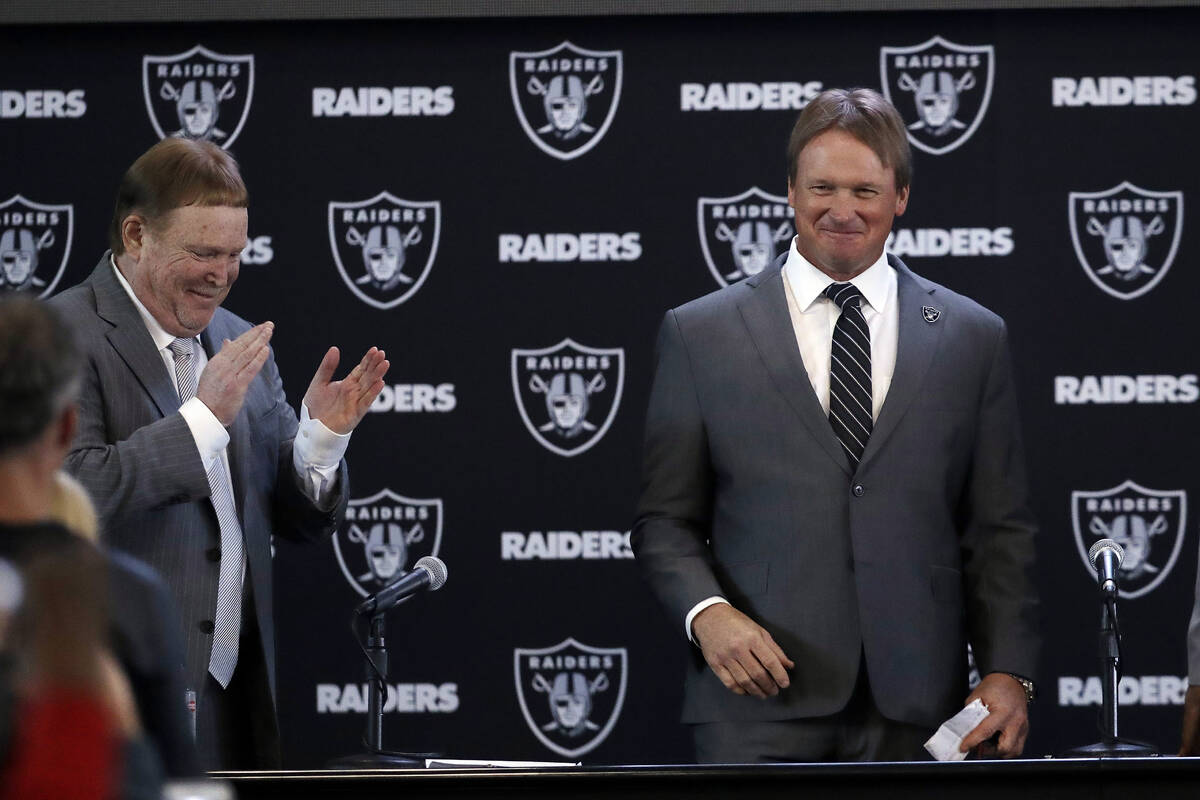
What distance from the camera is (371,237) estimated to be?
4430 mm

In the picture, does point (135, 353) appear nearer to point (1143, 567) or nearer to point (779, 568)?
point (779, 568)

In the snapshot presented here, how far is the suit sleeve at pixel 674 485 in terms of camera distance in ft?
9.14

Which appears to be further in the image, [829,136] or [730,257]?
[730,257]

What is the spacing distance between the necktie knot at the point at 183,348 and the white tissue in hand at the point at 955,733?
5.06 feet

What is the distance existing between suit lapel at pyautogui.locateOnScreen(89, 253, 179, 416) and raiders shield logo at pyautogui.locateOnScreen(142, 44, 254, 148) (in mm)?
1634

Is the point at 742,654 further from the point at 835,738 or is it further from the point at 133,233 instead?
the point at 133,233

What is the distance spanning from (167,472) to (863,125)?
55.4 inches

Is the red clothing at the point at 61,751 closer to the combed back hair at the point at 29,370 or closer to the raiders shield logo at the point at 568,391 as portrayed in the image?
the combed back hair at the point at 29,370

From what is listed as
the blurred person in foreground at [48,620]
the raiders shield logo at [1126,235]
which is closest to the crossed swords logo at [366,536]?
the raiders shield logo at [1126,235]

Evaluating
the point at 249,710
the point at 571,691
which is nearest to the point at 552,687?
the point at 571,691

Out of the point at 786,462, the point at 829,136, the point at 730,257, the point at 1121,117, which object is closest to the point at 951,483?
the point at 786,462

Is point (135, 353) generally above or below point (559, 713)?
above

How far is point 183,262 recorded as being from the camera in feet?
9.43

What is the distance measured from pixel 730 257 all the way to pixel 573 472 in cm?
76
